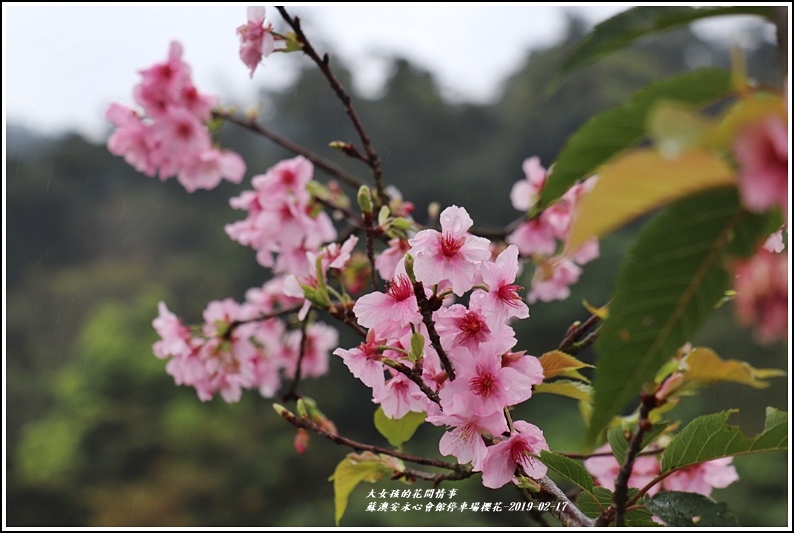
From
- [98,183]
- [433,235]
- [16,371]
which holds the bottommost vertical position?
[433,235]

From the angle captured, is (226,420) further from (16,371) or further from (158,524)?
(16,371)

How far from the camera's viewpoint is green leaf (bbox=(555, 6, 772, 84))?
0.27 meters

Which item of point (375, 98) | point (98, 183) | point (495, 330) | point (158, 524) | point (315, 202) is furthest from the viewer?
point (98, 183)

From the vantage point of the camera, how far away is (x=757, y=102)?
0.21 meters

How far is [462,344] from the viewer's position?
0.45 meters

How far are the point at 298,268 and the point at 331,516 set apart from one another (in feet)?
18.8

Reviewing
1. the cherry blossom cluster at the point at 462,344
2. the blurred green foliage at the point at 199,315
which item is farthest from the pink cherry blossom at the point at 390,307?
the blurred green foliage at the point at 199,315

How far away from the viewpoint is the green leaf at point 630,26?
27 centimetres

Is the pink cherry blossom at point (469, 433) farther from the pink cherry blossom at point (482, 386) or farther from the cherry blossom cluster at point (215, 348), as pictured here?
the cherry blossom cluster at point (215, 348)

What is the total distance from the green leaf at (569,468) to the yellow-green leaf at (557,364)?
6cm

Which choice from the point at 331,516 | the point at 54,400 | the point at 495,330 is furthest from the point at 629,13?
the point at 54,400

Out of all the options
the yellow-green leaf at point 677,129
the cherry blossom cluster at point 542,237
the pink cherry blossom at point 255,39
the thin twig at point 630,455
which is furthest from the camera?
the cherry blossom cluster at point 542,237

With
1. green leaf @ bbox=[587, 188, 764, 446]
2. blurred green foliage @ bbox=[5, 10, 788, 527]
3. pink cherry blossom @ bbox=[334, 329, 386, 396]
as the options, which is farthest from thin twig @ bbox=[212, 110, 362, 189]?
blurred green foliage @ bbox=[5, 10, 788, 527]

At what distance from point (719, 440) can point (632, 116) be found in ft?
0.97
